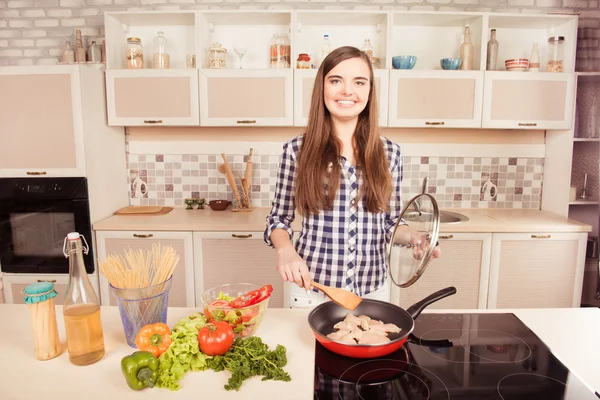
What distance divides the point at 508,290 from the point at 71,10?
138 inches

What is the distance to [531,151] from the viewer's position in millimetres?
3123

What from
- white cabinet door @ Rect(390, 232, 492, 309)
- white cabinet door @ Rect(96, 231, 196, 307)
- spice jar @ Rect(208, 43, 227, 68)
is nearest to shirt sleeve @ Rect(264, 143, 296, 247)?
white cabinet door @ Rect(96, 231, 196, 307)

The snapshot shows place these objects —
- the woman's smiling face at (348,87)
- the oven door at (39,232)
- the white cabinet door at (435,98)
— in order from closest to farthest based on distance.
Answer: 1. the woman's smiling face at (348,87)
2. the oven door at (39,232)
3. the white cabinet door at (435,98)

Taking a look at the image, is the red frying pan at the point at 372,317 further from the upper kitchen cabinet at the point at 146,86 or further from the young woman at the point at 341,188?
the upper kitchen cabinet at the point at 146,86

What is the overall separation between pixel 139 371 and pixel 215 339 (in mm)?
179

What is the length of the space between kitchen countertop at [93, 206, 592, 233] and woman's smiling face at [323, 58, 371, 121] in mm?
1239

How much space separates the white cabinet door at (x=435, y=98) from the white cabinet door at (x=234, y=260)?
46.9 inches

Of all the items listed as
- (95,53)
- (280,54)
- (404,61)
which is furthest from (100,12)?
(404,61)

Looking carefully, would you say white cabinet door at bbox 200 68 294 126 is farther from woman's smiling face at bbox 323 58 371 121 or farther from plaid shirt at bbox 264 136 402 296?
woman's smiling face at bbox 323 58 371 121

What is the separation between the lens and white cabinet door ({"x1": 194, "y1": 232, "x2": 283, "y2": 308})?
264 centimetres

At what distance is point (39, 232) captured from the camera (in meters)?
2.67

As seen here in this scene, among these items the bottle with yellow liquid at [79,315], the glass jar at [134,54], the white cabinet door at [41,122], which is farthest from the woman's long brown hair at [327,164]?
the glass jar at [134,54]

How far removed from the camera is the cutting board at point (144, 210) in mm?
2900

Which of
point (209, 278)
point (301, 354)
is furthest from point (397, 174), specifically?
point (209, 278)
